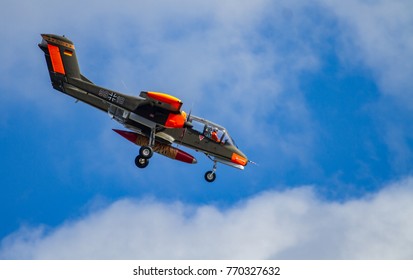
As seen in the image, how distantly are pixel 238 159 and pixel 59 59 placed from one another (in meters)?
14.3

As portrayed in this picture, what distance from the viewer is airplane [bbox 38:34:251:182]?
193ft

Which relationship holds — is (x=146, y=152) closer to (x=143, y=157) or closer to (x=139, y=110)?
(x=143, y=157)

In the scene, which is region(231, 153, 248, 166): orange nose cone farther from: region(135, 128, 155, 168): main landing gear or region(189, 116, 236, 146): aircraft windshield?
region(135, 128, 155, 168): main landing gear

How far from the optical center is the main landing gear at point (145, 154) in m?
60.5

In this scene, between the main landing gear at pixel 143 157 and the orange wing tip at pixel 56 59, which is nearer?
the orange wing tip at pixel 56 59

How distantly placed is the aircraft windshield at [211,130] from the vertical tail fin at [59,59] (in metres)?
8.59

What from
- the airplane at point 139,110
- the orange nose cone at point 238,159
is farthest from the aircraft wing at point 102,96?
the orange nose cone at point 238,159

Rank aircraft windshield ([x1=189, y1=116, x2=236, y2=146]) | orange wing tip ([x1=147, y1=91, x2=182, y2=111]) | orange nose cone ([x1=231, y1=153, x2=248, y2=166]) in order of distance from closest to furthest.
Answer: orange wing tip ([x1=147, y1=91, x2=182, y2=111]) → aircraft windshield ([x1=189, y1=116, x2=236, y2=146]) → orange nose cone ([x1=231, y1=153, x2=248, y2=166])

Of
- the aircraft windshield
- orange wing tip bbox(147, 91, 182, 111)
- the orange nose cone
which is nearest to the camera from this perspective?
orange wing tip bbox(147, 91, 182, 111)

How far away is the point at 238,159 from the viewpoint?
63594mm

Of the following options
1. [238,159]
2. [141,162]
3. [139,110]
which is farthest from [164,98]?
[238,159]

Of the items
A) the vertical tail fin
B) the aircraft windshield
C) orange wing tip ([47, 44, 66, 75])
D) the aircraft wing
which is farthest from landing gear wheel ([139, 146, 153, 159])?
orange wing tip ([47, 44, 66, 75])

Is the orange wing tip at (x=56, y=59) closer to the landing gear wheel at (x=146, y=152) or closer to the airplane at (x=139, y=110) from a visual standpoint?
the airplane at (x=139, y=110)

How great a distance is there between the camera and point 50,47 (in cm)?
5931
